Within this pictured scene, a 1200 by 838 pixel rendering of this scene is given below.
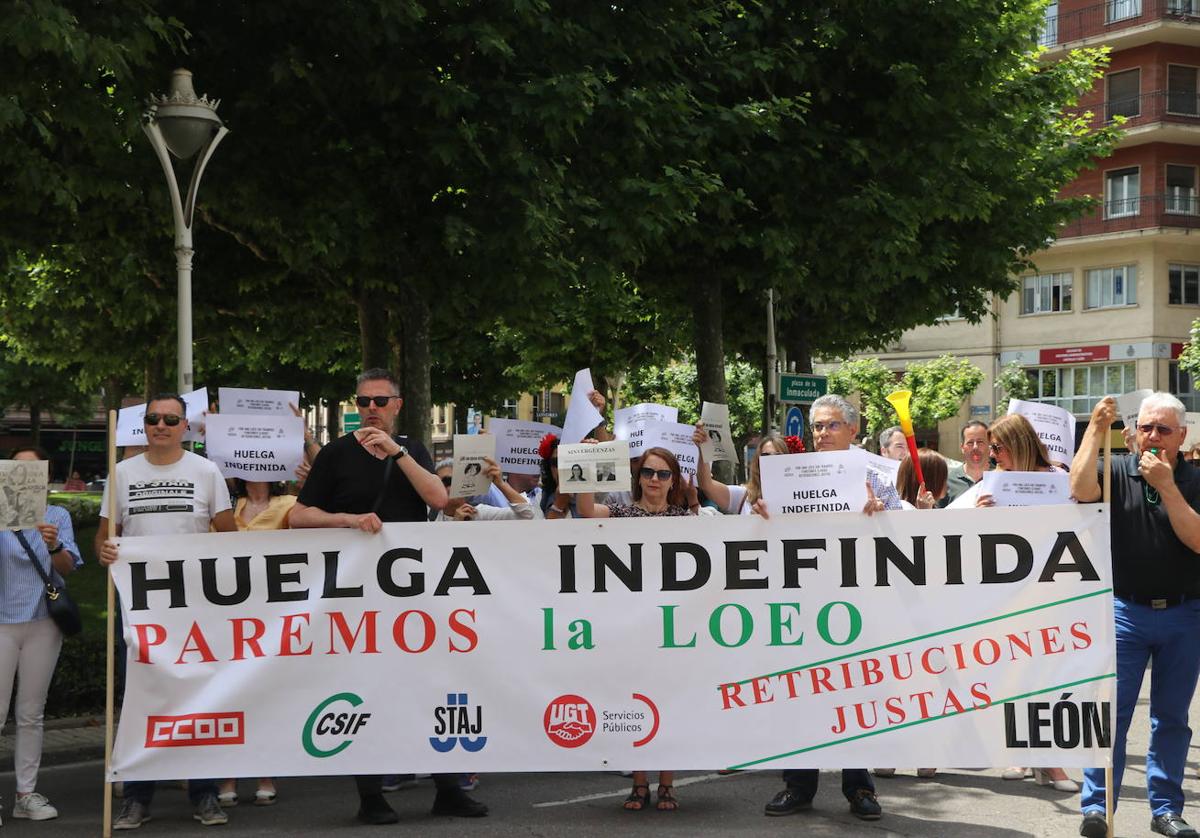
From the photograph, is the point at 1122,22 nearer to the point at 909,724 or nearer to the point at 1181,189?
the point at 1181,189

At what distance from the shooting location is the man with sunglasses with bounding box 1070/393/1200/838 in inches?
242

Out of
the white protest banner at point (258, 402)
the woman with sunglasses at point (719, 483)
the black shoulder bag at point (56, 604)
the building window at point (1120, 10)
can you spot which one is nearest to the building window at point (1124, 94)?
the building window at point (1120, 10)

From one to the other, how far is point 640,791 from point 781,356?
24.7m

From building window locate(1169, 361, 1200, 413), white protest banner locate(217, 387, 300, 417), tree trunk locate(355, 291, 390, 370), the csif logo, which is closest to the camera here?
the csif logo

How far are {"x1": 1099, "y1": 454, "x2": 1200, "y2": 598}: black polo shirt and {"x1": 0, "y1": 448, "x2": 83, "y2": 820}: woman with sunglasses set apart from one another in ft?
16.2

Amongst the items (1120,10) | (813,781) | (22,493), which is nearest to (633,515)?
(813,781)

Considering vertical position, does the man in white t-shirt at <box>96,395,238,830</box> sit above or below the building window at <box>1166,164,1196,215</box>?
below

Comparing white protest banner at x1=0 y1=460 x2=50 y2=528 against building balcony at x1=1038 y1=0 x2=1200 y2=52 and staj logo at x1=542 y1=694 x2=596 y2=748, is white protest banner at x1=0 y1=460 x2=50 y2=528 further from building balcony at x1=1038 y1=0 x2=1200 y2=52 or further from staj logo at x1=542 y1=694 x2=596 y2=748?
building balcony at x1=1038 y1=0 x2=1200 y2=52

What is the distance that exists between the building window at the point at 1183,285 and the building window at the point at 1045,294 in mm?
3561

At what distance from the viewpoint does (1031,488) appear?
259 inches

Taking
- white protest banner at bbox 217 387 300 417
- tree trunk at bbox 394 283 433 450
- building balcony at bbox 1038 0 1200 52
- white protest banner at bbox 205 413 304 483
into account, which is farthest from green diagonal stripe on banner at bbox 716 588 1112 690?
building balcony at bbox 1038 0 1200 52

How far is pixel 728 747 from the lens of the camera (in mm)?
6445

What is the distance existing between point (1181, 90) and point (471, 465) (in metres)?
43.9

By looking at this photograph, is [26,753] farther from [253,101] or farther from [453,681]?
[253,101]
